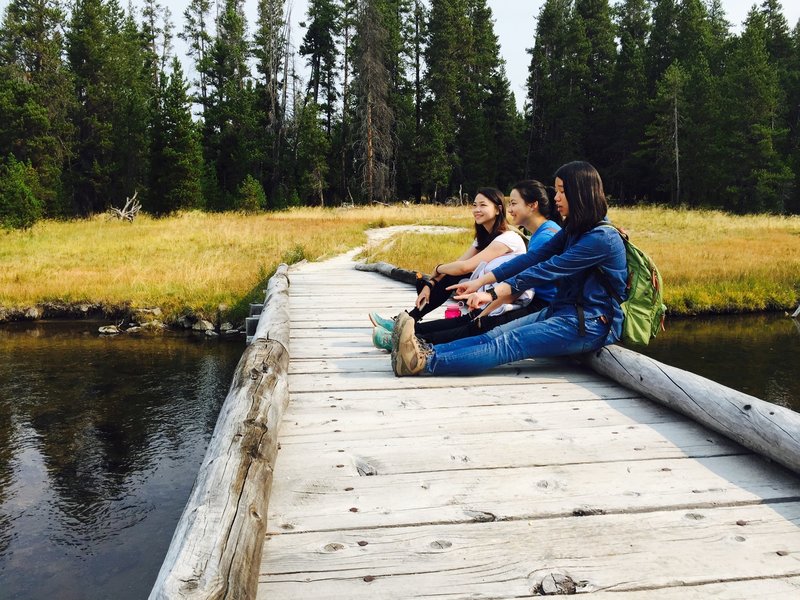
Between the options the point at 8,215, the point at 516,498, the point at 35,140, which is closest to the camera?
the point at 516,498

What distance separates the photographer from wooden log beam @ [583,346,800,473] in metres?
2.67

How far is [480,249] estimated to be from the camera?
5609mm

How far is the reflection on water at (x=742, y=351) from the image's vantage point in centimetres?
922

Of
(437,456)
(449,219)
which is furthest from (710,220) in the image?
(437,456)

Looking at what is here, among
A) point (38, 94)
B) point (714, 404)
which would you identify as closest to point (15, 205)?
point (38, 94)

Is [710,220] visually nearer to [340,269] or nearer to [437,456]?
[340,269]

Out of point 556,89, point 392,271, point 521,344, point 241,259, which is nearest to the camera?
point 521,344

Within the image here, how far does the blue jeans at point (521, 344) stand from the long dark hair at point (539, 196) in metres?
1.00

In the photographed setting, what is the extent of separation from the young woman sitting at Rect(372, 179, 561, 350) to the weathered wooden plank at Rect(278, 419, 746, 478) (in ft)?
5.09

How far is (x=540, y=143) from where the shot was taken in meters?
54.7

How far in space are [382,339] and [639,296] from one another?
6.39ft

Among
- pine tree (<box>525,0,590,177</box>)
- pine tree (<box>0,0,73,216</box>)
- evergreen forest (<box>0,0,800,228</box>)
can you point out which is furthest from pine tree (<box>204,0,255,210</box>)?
pine tree (<box>525,0,590,177</box>)

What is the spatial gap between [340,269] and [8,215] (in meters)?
15.8

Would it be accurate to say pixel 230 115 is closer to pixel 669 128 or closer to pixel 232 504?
pixel 669 128
